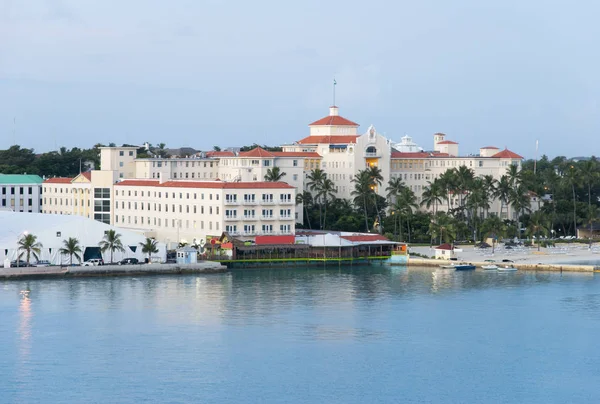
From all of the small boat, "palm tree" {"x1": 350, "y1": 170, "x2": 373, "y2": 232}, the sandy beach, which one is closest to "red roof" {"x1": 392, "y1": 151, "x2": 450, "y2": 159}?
"palm tree" {"x1": 350, "y1": 170, "x2": 373, "y2": 232}

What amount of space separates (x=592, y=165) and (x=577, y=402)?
181ft

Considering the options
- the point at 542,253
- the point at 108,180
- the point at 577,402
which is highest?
the point at 108,180

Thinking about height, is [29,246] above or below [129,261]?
above

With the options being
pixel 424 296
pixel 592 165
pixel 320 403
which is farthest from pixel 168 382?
pixel 592 165

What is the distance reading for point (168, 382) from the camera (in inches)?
1473

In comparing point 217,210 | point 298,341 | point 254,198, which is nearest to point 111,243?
point 217,210

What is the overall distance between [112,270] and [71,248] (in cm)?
242

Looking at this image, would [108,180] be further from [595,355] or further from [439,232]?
[595,355]

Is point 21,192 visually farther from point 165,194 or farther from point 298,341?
point 298,341

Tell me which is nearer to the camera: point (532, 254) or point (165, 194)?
point (532, 254)

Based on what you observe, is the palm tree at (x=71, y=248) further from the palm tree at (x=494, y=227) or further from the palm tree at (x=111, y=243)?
the palm tree at (x=494, y=227)

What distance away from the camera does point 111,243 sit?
211 feet

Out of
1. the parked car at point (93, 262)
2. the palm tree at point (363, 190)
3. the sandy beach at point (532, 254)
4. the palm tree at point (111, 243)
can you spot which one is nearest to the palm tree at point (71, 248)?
the parked car at point (93, 262)

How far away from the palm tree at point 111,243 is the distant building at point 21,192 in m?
22.9
